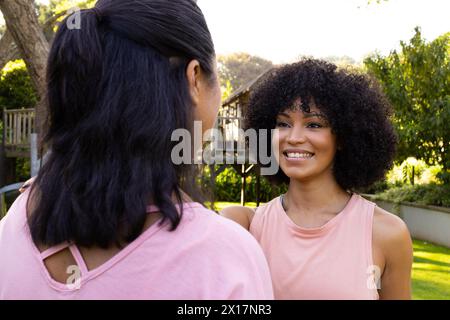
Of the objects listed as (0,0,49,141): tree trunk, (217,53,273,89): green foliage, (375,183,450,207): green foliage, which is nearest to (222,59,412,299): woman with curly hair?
(0,0,49,141): tree trunk

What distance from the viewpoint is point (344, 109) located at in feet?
7.79

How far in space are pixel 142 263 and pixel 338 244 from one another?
4.27 ft

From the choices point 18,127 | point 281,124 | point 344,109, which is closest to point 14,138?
point 18,127

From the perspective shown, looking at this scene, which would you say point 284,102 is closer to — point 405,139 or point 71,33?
point 71,33

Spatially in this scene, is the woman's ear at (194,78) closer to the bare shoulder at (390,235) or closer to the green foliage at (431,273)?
the bare shoulder at (390,235)

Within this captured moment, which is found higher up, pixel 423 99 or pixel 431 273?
pixel 423 99

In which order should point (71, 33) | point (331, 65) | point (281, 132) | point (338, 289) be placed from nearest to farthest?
1. point (71, 33)
2. point (338, 289)
3. point (281, 132)
4. point (331, 65)

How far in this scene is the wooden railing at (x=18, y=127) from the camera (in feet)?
49.5

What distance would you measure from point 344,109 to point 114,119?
1.51 m

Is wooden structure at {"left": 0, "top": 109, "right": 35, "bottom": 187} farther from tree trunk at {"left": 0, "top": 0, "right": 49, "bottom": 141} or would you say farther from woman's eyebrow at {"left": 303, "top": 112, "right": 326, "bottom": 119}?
woman's eyebrow at {"left": 303, "top": 112, "right": 326, "bottom": 119}

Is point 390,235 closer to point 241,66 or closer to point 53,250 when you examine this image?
point 53,250

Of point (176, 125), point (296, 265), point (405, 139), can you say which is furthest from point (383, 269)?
point (405, 139)

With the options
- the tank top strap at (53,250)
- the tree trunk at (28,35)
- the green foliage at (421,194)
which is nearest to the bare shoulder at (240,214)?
the tank top strap at (53,250)

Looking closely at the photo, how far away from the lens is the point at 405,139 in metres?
12.6
